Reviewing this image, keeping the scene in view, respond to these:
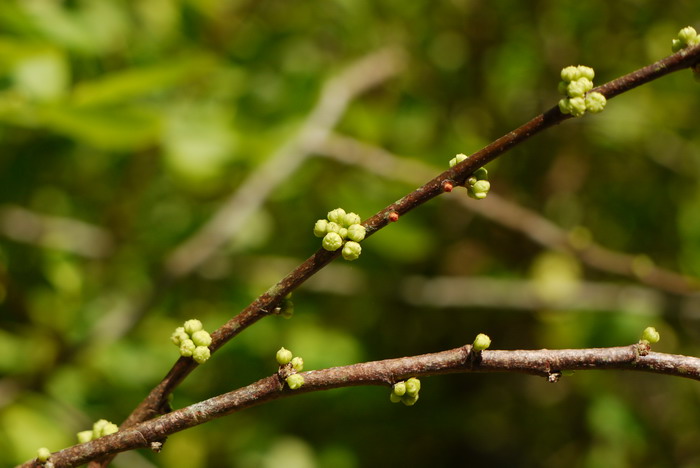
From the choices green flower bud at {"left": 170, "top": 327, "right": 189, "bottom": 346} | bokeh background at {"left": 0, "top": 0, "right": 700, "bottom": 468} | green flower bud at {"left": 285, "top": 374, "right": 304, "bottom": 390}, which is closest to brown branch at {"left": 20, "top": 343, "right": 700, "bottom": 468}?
green flower bud at {"left": 285, "top": 374, "right": 304, "bottom": 390}

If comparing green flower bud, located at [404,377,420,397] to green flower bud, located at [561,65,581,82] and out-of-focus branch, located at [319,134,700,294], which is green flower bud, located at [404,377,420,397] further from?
out-of-focus branch, located at [319,134,700,294]

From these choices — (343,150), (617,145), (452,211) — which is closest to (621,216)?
(617,145)

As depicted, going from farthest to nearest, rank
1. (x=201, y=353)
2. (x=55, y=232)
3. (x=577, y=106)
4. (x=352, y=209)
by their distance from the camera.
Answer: (x=55, y=232) < (x=352, y=209) < (x=201, y=353) < (x=577, y=106)

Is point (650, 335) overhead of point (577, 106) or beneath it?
beneath

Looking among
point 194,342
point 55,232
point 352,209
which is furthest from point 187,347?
point 55,232

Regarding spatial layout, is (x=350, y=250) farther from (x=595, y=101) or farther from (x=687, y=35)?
(x=687, y=35)

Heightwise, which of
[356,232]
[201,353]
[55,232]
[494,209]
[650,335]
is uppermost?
[55,232]

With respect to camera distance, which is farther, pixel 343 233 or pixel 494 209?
pixel 494 209

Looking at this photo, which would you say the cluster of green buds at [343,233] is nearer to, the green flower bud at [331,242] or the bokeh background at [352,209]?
the green flower bud at [331,242]
